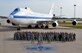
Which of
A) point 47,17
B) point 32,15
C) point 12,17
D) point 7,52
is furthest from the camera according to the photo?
point 47,17

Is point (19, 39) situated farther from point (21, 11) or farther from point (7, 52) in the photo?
point (21, 11)

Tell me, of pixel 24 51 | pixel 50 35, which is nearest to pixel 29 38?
pixel 50 35

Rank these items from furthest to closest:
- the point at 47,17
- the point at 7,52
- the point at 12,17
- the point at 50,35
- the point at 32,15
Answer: the point at 47,17 < the point at 32,15 < the point at 12,17 < the point at 50,35 < the point at 7,52

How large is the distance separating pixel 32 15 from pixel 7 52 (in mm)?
31275

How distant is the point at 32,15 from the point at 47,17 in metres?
7.58

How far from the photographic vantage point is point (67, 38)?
72.6 ft

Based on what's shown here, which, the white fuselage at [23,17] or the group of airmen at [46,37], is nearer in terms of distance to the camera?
the group of airmen at [46,37]

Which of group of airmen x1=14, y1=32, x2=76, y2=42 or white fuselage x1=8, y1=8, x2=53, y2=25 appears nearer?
group of airmen x1=14, y1=32, x2=76, y2=42

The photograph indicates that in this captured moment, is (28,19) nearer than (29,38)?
No

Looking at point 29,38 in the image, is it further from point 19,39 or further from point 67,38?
point 67,38

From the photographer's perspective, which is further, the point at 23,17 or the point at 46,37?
the point at 23,17

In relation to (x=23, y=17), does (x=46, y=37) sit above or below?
below

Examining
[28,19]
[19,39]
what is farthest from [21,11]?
[19,39]

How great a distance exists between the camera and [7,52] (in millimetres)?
14422
